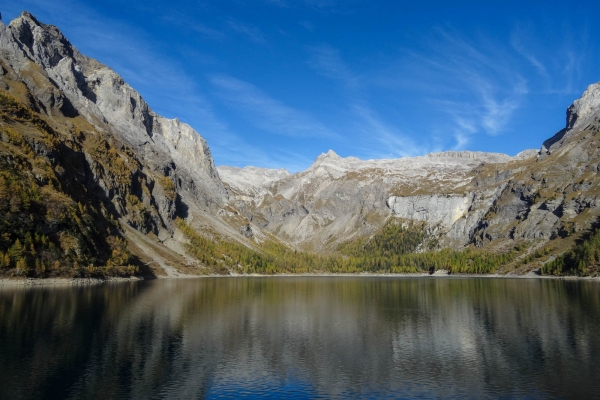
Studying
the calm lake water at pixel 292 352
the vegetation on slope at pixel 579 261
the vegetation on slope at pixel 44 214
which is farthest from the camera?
the vegetation on slope at pixel 579 261

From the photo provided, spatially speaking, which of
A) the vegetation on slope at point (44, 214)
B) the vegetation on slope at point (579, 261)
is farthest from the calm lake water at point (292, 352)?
the vegetation on slope at point (579, 261)

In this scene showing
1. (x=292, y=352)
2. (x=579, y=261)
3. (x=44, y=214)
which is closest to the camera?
(x=292, y=352)

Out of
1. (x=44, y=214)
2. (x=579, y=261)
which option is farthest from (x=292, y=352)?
(x=579, y=261)

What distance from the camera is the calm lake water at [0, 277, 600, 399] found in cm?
3341

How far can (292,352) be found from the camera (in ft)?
150

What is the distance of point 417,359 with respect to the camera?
141ft

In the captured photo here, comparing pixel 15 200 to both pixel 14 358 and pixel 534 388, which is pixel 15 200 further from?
pixel 534 388

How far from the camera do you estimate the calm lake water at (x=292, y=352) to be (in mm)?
33406

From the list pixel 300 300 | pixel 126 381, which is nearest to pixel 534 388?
pixel 126 381

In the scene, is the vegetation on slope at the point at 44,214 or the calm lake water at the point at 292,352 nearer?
the calm lake water at the point at 292,352

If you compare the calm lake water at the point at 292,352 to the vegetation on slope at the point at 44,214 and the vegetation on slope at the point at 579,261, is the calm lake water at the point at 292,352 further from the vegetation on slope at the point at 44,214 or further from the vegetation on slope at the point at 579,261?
the vegetation on slope at the point at 579,261

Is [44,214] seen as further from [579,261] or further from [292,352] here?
[579,261]

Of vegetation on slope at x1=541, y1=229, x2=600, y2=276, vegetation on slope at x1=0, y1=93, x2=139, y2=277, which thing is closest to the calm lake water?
vegetation on slope at x1=0, y1=93, x2=139, y2=277

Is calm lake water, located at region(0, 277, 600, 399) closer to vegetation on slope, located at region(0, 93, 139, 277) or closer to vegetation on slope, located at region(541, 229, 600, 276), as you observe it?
vegetation on slope, located at region(0, 93, 139, 277)
